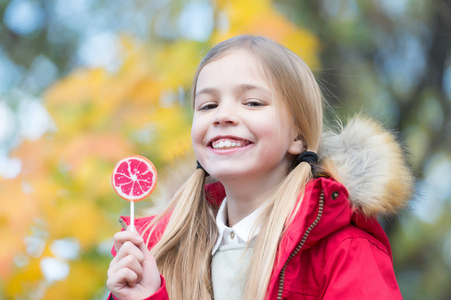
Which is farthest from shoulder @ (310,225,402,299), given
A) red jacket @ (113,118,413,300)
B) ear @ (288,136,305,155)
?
ear @ (288,136,305,155)

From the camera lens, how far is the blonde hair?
1663 millimetres

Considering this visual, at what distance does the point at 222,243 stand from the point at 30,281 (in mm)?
1441

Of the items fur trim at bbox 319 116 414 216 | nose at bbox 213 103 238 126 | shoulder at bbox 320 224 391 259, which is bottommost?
shoulder at bbox 320 224 391 259

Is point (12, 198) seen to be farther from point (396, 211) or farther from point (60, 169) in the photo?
point (396, 211)

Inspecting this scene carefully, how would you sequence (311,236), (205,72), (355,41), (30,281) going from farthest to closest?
(355,41)
(30,281)
(205,72)
(311,236)

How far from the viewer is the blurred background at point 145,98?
2869 mm

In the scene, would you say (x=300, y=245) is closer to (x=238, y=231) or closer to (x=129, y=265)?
(x=238, y=231)

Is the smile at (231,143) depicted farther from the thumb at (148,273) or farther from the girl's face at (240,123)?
the thumb at (148,273)

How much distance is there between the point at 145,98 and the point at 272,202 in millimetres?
1368

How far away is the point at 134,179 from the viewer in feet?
5.87

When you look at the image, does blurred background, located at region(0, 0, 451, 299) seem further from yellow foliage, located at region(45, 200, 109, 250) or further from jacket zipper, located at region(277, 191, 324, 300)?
jacket zipper, located at region(277, 191, 324, 300)

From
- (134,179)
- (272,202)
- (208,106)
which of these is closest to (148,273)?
(134,179)

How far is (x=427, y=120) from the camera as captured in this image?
3.46 metres

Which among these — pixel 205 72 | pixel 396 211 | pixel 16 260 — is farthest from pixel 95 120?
pixel 396 211
